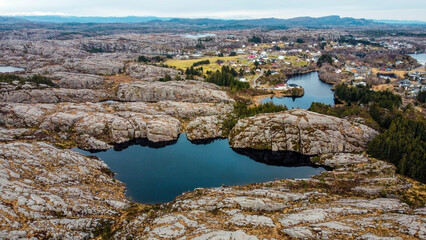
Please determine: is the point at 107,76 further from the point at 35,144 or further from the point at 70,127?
the point at 35,144

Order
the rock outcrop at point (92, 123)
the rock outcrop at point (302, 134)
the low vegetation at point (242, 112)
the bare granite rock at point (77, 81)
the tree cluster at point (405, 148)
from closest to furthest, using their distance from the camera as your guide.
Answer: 1. the tree cluster at point (405, 148)
2. the rock outcrop at point (302, 134)
3. the rock outcrop at point (92, 123)
4. the low vegetation at point (242, 112)
5. the bare granite rock at point (77, 81)

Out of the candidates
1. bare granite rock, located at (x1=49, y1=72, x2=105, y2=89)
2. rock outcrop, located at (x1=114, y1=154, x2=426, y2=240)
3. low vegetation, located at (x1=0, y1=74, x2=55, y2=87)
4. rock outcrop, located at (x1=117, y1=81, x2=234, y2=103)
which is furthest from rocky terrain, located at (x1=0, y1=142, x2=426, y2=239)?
bare granite rock, located at (x1=49, y1=72, x2=105, y2=89)

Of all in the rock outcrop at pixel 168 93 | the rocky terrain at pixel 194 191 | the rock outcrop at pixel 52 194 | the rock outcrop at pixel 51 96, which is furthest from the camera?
the rock outcrop at pixel 168 93

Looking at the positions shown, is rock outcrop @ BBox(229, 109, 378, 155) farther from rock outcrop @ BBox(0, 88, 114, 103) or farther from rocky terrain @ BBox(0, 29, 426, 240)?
rock outcrop @ BBox(0, 88, 114, 103)

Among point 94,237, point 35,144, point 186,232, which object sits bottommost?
point 94,237

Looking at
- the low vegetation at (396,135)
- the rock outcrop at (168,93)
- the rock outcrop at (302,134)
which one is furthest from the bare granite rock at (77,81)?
the low vegetation at (396,135)

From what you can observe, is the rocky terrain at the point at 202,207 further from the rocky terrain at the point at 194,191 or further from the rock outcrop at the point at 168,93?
the rock outcrop at the point at 168,93

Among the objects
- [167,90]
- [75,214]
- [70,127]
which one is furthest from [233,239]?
[167,90]
